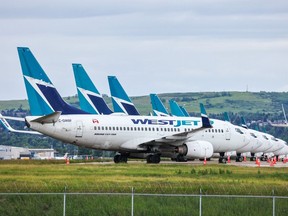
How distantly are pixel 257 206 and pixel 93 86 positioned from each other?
168ft

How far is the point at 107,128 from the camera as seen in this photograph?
76812 mm

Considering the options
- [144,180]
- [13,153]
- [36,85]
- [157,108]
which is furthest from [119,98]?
[13,153]

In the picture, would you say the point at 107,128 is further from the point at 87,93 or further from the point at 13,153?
the point at 13,153

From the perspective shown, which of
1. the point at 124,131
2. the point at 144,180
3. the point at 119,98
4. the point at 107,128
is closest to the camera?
the point at 144,180

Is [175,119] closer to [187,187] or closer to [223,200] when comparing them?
[187,187]

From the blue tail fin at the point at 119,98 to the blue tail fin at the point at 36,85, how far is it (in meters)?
24.1

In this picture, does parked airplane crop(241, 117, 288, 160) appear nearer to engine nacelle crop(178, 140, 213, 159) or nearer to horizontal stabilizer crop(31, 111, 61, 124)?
engine nacelle crop(178, 140, 213, 159)

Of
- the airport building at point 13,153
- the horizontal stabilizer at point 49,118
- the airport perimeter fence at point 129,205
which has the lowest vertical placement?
the airport perimeter fence at point 129,205

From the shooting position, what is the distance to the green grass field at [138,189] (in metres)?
40.7

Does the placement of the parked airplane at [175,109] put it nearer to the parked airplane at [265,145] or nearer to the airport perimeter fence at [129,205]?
the parked airplane at [265,145]

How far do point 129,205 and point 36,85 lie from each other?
32.9m

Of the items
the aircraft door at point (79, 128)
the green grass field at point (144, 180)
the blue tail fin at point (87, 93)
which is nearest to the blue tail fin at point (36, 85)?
the aircraft door at point (79, 128)

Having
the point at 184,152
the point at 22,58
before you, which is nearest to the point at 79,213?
the point at 22,58

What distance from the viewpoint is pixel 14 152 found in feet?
628
